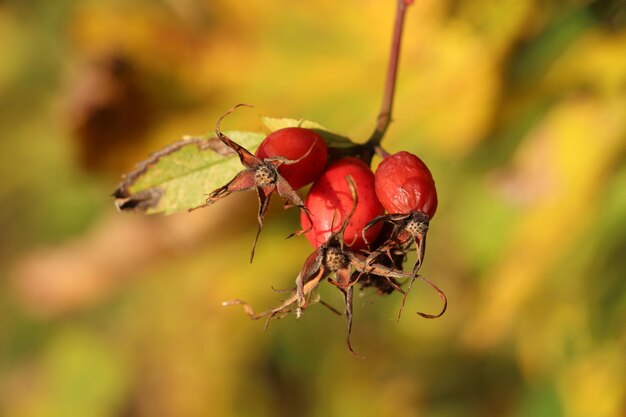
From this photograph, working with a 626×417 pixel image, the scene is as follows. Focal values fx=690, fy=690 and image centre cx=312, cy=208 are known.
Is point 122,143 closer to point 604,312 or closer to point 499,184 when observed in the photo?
point 499,184

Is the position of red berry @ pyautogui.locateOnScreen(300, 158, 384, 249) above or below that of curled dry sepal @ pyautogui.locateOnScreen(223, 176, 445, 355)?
above

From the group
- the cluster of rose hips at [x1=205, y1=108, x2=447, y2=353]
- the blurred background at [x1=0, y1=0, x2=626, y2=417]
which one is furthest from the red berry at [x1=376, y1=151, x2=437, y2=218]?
the blurred background at [x1=0, y1=0, x2=626, y2=417]

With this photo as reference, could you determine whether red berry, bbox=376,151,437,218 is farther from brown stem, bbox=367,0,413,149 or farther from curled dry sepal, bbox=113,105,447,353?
brown stem, bbox=367,0,413,149

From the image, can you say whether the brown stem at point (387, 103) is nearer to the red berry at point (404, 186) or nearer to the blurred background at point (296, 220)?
the red berry at point (404, 186)

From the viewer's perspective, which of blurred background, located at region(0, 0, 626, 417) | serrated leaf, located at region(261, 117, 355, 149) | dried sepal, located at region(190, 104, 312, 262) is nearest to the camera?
dried sepal, located at region(190, 104, 312, 262)

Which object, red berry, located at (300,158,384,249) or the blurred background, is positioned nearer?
red berry, located at (300,158,384,249)

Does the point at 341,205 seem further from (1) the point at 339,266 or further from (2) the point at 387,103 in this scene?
(2) the point at 387,103
